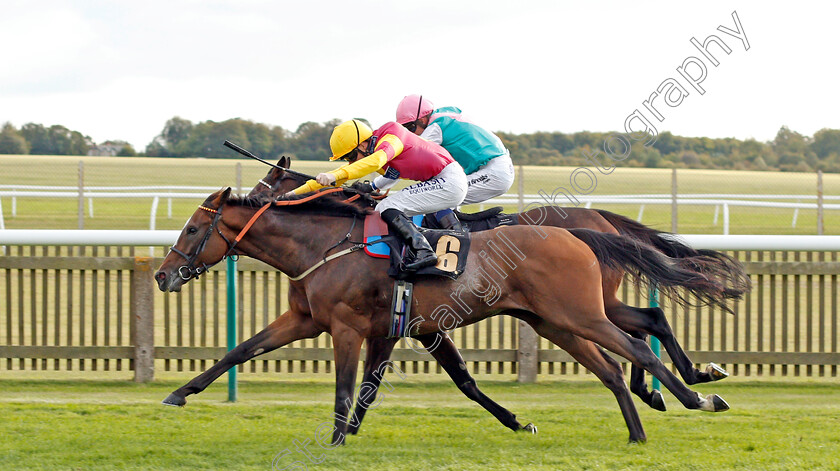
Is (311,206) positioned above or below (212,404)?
above

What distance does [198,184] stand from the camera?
69.8 ft

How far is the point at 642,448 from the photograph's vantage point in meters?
4.48

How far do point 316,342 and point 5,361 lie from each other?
2.33 metres

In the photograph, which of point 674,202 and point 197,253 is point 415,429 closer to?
point 197,253

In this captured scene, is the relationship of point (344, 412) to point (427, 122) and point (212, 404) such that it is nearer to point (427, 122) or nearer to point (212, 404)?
point (212, 404)

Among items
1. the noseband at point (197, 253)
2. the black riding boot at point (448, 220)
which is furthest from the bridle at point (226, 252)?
the black riding boot at point (448, 220)

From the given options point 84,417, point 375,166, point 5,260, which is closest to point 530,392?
point 375,166

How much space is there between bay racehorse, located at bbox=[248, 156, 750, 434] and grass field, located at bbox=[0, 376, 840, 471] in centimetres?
25

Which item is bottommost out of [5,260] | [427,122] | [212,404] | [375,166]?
[212,404]

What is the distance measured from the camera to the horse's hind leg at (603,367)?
463cm

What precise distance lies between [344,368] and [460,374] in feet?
2.76

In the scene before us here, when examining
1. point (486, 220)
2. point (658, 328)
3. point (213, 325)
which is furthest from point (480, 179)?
point (213, 325)

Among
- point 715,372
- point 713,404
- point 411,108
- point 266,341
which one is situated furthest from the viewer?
point 411,108

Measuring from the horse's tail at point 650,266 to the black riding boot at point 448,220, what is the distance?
675 mm
